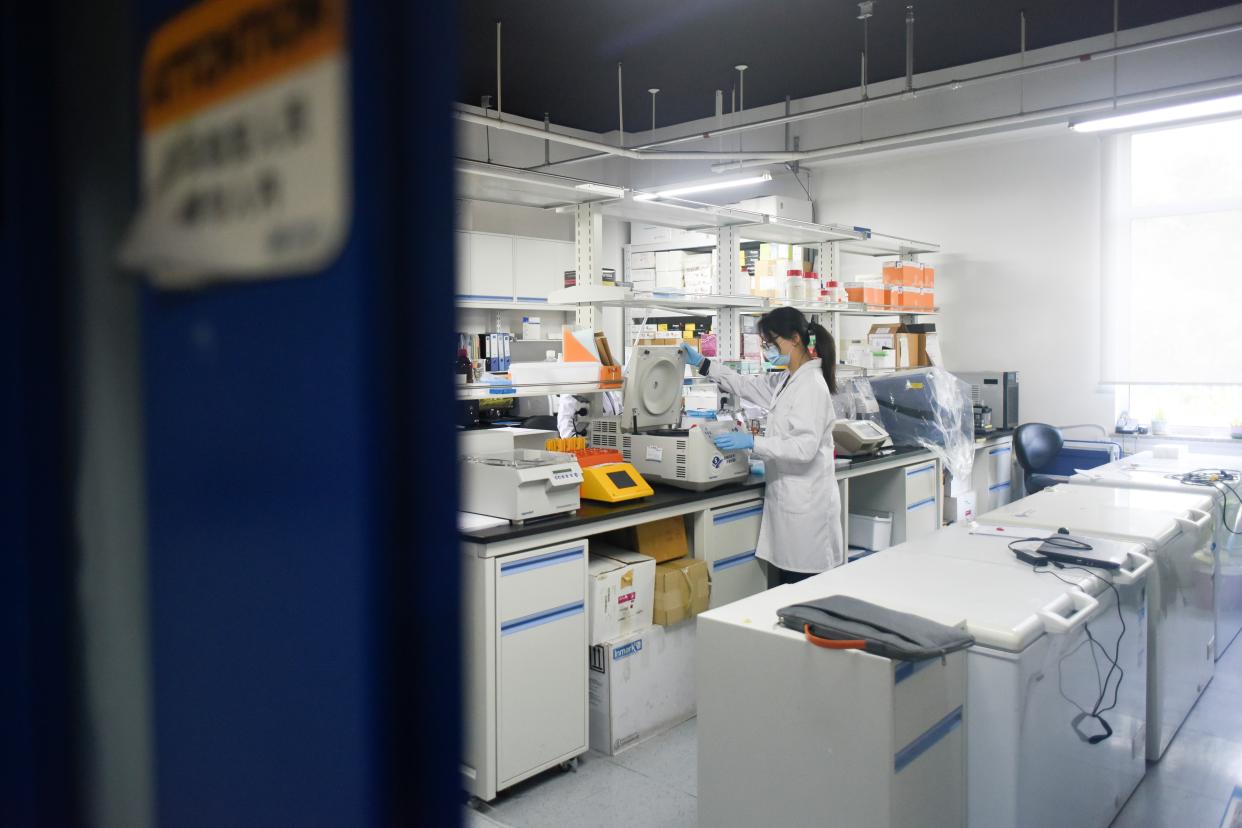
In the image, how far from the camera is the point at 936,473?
5129 mm

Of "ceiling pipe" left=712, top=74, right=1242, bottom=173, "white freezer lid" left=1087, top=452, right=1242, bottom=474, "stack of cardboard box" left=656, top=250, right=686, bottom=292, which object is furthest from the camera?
"stack of cardboard box" left=656, top=250, right=686, bottom=292

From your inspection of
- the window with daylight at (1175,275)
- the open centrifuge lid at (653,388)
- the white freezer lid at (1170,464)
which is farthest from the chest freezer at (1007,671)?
the window with daylight at (1175,275)

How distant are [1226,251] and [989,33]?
208 cm

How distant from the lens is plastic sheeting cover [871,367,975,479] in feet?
17.0

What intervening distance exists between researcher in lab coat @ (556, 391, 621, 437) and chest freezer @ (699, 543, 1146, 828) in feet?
6.03

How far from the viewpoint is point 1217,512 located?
3600 millimetres

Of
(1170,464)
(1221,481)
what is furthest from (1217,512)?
(1170,464)

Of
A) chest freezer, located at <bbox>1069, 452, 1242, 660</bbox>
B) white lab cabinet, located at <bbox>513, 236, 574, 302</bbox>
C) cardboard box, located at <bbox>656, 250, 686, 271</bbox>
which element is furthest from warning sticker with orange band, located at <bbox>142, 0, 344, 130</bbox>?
cardboard box, located at <bbox>656, 250, 686, 271</bbox>

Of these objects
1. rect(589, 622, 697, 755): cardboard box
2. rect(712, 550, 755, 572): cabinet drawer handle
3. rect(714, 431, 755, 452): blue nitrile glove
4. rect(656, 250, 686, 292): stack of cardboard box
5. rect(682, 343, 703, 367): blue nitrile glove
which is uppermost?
rect(656, 250, 686, 292): stack of cardboard box

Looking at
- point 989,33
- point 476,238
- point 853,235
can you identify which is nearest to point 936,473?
point 853,235

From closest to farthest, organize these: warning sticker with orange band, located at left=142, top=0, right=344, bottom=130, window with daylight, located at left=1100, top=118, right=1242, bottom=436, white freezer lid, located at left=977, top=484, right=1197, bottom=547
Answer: warning sticker with orange band, located at left=142, top=0, right=344, bottom=130, white freezer lid, located at left=977, top=484, right=1197, bottom=547, window with daylight, located at left=1100, top=118, right=1242, bottom=436

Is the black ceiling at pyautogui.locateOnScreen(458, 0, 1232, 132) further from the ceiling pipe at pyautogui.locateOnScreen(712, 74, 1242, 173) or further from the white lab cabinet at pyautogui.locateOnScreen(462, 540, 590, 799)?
the white lab cabinet at pyautogui.locateOnScreen(462, 540, 590, 799)

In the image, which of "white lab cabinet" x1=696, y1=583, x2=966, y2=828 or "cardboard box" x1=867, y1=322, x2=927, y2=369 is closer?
"white lab cabinet" x1=696, y1=583, x2=966, y2=828

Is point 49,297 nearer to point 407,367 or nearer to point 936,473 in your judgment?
point 407,367
